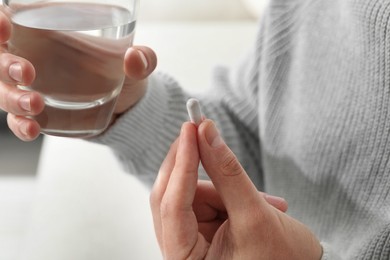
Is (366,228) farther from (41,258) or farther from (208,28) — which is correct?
(208,28)

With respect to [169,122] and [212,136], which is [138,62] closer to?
[212,136]

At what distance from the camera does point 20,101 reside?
1.52 ft

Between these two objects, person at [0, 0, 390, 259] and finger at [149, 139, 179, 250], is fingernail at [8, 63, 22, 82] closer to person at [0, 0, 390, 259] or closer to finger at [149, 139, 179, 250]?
person at [0, 0, 390, 259]

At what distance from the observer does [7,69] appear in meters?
0.46

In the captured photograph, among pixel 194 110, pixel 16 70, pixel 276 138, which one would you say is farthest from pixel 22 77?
pixel 276 138

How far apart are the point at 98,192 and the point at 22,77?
41 centimetres

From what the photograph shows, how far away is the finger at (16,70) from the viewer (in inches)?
16.9

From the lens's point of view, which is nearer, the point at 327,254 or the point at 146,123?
the point at 327,254

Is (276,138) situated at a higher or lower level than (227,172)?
lower

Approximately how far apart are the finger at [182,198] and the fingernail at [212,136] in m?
0.01

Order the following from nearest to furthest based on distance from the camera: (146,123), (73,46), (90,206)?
1. (73,46)
2. (146,123)
3. (90,206)

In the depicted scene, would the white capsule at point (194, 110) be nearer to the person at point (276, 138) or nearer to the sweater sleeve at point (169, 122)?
the person at point (276, 138)

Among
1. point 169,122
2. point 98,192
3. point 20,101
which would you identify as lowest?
point 98,192

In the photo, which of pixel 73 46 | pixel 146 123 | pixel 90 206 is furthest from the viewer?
pixel 90 206
